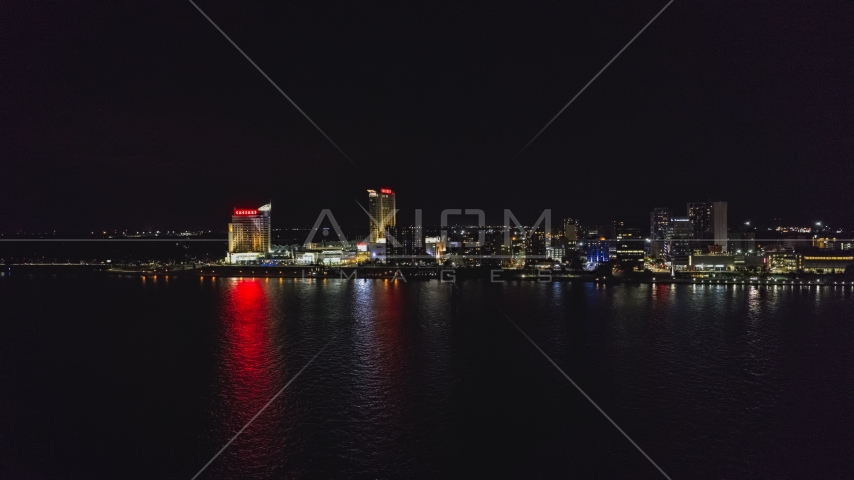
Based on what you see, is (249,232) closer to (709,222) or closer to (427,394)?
(427,394)

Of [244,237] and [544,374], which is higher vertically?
[244,237]

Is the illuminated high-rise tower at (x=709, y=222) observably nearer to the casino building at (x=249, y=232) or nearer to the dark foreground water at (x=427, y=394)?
the dark foreground water at (x=427, y=394)

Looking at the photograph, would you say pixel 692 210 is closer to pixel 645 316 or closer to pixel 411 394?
pixel 645 316

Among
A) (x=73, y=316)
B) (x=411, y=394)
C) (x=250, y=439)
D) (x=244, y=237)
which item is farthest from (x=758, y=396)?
(x=244, y=237)

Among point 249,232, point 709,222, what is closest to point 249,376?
point 249,232

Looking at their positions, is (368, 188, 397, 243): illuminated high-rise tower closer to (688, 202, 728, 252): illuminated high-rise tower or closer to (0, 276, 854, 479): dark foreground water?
(688, 202, 728, 252): illuminated high-rise tower

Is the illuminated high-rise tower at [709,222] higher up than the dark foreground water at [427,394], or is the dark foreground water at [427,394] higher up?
the illuminated high-rise tower at [709,222]

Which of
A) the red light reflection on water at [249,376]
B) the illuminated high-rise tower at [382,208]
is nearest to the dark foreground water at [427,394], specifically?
the red light reflection on water at [249,376]
